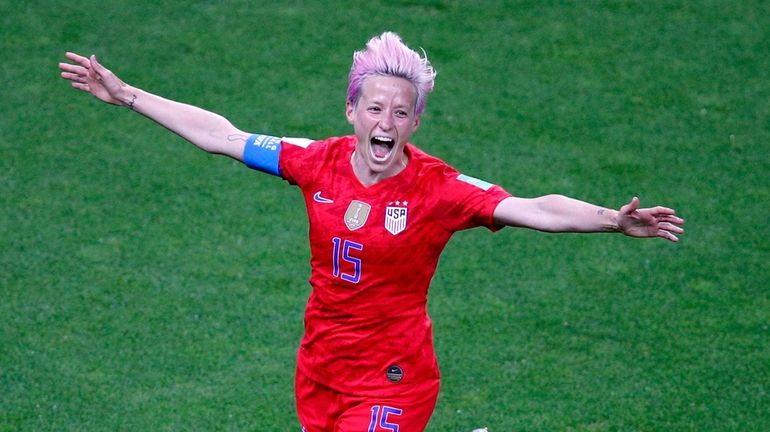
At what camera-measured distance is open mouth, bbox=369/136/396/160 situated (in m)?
5.11

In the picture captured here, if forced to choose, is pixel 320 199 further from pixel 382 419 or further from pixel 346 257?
pixel 382 419

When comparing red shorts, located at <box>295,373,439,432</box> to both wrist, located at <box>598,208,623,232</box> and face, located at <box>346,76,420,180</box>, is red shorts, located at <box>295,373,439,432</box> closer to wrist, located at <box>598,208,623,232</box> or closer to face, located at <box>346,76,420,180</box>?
face, located at <box>346,76,420,180</box>

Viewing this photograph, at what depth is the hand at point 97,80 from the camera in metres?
5.56

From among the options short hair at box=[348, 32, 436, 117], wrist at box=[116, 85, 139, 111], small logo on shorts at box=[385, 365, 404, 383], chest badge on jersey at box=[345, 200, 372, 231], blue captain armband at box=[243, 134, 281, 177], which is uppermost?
short hair at box=[348, 32, 436, 117]

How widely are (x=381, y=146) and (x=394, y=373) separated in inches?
39.2

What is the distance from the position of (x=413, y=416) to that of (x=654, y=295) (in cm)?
324

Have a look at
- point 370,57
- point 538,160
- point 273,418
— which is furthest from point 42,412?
point 538,160

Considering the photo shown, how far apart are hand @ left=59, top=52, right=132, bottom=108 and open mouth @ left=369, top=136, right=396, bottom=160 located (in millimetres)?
1238

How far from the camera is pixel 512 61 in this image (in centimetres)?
1084

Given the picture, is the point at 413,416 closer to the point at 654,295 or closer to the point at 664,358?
the point at 664,358

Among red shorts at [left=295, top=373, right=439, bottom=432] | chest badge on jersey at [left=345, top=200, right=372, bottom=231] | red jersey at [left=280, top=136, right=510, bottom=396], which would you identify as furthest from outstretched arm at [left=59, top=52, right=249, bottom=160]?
red shorts at [left=295, top=373, right=439, bottom=432]

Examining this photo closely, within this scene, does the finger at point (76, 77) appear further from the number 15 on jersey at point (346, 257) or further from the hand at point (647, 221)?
the hand at point (647, 221)

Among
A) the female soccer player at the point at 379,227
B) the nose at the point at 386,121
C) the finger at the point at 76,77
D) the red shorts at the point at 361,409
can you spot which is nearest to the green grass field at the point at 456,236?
the red shorts at the point at 361,409

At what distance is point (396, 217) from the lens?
5133 mm
